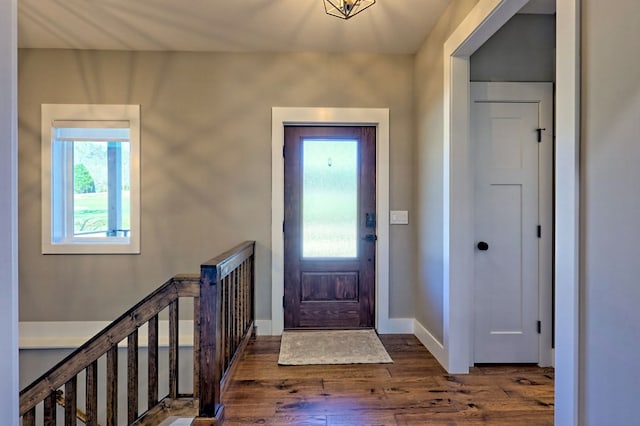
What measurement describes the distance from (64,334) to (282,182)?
253 cm

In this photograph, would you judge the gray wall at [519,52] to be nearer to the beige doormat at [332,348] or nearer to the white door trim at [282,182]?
the white door trim at [282,182]

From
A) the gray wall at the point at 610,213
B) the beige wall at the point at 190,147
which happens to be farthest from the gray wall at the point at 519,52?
the gray wall at the point at 610,213

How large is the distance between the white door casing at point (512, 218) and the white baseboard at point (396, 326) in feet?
2.73

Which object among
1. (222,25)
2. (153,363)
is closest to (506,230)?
(153,363)

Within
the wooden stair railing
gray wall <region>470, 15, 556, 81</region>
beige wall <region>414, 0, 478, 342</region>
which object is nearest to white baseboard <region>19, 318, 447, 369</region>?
beige wall <region>414, 0, 478, 342</region>

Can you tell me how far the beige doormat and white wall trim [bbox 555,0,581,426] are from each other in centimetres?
154

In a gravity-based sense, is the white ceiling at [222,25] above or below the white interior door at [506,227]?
above

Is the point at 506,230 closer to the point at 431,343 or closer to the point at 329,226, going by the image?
the point at 431,343

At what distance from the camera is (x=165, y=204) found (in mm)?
3463

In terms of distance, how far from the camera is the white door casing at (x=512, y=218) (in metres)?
2.70

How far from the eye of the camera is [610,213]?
4.06 ft

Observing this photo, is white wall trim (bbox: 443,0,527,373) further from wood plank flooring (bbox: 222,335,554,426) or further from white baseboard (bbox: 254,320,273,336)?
white baseboard (bbox: 254,320,273,336)

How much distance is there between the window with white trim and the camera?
340cm

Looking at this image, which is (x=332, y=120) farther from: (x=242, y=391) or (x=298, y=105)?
(x=242, y=391)
